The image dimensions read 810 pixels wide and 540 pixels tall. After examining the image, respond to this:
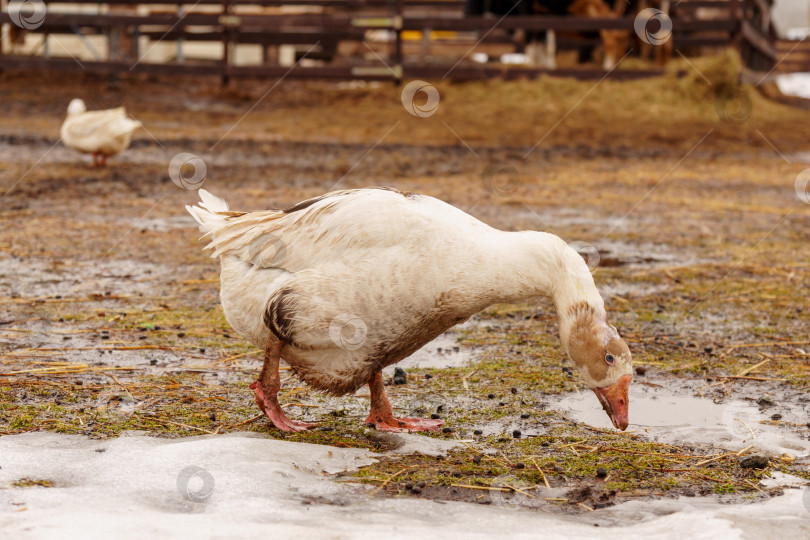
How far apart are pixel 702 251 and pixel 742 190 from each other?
14.8ft

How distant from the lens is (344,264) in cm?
415

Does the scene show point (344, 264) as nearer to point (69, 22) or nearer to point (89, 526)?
point (89, 526)

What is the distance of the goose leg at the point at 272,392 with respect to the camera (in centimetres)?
434

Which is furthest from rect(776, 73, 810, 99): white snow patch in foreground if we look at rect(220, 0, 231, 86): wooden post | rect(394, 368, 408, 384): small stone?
rect(394, 368, 408, 384): small stone
